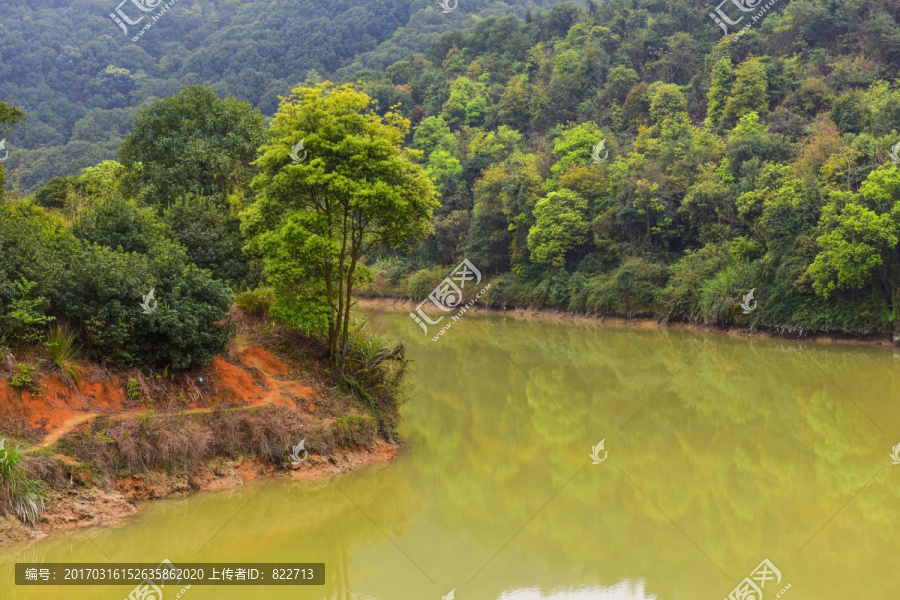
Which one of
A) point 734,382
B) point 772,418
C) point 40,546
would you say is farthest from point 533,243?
point 40,546

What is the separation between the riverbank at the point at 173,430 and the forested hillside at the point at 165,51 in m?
45.3

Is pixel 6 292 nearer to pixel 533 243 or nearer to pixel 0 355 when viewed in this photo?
pixel 0 355

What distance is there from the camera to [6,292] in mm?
9641

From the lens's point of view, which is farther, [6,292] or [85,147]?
[85,147]

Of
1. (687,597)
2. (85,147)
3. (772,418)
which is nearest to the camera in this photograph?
(687,597)

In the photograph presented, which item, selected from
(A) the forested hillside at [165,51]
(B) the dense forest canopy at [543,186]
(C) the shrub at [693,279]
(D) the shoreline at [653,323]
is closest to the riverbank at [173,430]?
(B) the dense forest canopy at [543,186]

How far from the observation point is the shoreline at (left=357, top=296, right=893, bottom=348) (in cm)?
2534

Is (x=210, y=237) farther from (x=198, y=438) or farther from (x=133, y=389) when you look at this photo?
(x=198, y=438)

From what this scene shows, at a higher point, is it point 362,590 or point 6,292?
point 6,292

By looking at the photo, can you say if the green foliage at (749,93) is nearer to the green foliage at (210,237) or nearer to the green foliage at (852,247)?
the green foliage at (852,247)

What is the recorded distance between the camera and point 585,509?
10.7 meters

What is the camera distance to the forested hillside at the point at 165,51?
61.0 m

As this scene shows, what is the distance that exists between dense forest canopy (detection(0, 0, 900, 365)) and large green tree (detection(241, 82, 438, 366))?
5cm

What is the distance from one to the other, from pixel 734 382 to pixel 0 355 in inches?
621
